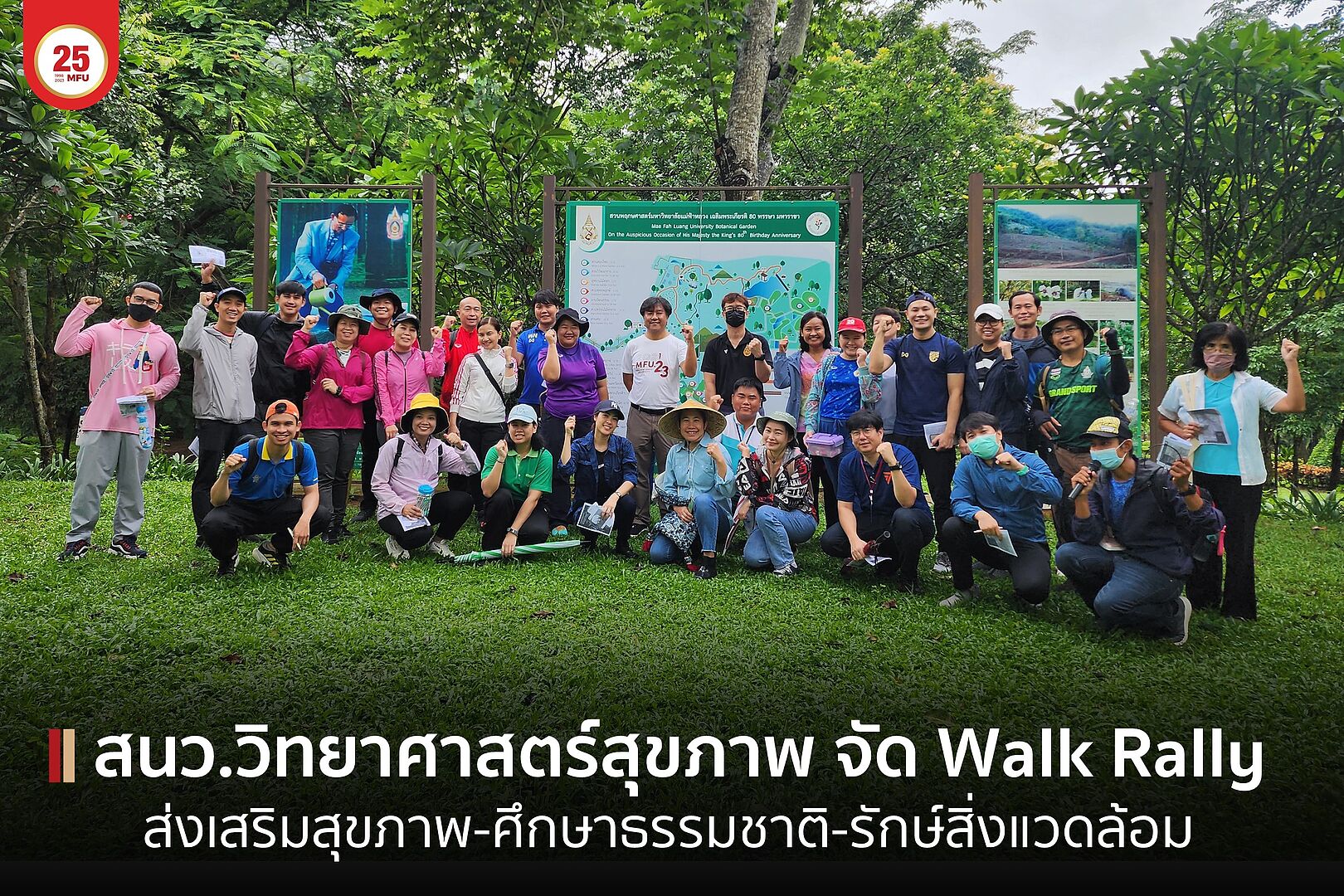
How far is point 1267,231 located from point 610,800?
715 cm

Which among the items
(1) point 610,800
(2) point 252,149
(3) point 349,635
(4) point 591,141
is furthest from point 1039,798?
(2) point 252,149

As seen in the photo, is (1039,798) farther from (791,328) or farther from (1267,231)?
(1267,231)

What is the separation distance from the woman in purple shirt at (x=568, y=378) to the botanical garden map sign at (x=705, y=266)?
764 mm

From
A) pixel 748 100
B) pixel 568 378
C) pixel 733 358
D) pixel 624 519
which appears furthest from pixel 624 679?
pixel 748 100

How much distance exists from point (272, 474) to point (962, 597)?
4.25 meters

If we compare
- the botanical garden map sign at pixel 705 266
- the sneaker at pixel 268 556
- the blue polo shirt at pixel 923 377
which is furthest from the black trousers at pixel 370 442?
the blue polo shirt at pixel 923 377

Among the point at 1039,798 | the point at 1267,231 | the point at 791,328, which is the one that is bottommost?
the point at 1039,798

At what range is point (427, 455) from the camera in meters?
5.94

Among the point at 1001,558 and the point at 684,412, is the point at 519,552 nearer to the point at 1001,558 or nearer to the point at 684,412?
the point at 684,412

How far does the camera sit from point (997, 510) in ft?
16.3

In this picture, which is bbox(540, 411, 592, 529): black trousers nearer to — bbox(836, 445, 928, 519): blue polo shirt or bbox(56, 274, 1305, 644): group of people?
bbox(56, 274, 1305, 644): group of people

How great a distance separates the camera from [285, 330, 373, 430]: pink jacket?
6.19 meters

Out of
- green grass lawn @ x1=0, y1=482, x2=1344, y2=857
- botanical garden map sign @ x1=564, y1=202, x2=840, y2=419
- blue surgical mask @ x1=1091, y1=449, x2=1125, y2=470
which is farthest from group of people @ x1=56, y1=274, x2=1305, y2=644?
botanical garden map sign @ x1=564, y1=202, x2=840, y2=419

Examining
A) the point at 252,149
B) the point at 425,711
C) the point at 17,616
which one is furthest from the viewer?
the point at 252,149
